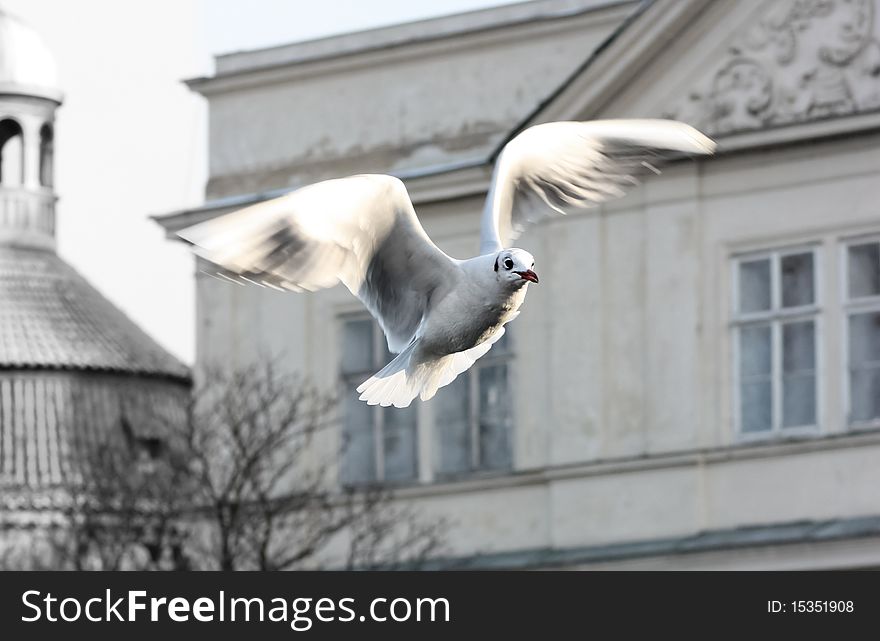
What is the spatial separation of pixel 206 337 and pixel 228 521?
7.46m

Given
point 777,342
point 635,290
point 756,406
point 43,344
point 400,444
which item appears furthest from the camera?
point 43,344

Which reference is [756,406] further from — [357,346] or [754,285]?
[357,346]

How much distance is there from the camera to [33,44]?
78.7 metres

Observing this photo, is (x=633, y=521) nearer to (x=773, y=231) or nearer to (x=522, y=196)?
(x=773, y=231)

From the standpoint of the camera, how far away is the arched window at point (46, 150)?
7600 centimetres

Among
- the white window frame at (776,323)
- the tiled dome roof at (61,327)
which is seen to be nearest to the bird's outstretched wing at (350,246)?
the white window frame at (776,323)

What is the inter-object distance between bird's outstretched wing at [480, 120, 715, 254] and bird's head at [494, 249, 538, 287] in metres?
2.38

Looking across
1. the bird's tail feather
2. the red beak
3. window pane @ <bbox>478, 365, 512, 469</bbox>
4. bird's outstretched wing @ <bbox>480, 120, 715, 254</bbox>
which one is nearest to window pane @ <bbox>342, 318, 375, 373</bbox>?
window pane @ <bbox>478, 365, 512, 469</bbox>

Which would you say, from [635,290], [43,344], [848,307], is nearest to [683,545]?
[635,290]

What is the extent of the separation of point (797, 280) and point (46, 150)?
35001 mm

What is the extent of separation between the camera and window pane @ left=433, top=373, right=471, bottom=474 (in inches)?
1831

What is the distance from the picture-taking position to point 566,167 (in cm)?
2511

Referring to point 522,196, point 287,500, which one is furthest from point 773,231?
point 522,196

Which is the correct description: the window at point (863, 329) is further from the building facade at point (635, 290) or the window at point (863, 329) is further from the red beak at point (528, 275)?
the red beak at point (528, 275)
